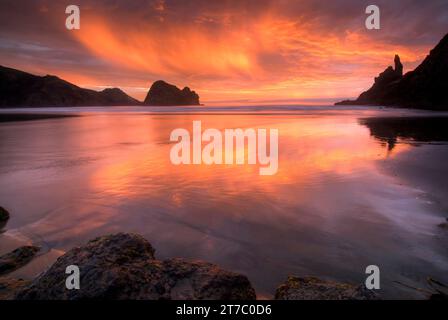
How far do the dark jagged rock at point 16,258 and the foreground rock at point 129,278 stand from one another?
1.49 meters

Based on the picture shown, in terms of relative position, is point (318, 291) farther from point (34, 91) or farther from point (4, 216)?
point (34, 91)

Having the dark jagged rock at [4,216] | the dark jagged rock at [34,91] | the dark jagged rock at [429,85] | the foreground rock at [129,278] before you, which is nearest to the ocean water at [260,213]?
the dark jagged rock at [4,216]

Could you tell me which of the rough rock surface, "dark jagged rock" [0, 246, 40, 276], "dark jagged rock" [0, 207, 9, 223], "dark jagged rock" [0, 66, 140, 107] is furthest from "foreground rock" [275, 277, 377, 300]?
"dark jagged rock" [0, 66, 140, 107]

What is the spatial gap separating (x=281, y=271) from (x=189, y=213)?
2.90 m

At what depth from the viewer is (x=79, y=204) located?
713 centimetres

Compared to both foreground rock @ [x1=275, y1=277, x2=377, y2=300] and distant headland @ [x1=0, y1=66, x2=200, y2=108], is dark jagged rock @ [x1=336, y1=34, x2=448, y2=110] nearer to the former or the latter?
foreground rock @ [x1=275, y1=277, x2=377, y2=300]

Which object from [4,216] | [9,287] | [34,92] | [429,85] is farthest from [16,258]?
[34,92]

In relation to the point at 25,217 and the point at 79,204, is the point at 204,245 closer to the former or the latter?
the point at 79,204

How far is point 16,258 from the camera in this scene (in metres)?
4.48

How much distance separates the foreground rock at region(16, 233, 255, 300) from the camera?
2924 mm

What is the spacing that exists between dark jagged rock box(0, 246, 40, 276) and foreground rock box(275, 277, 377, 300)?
3971 millimetres

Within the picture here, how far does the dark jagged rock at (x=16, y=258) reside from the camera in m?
4.27

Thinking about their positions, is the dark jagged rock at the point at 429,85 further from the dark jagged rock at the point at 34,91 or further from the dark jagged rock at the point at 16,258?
the dark jagged rock at the point at 34,91
